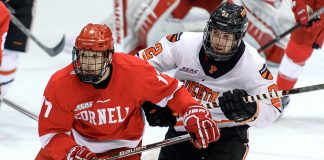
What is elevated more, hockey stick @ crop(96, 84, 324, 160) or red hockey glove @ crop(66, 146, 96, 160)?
red hockey glove @ crop(66, 146, 96, 160)

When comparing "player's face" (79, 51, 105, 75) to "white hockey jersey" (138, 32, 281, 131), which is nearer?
"player's face" (79, 51, 105, 75)

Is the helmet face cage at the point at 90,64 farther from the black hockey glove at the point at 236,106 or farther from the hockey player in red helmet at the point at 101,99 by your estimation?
the black hockey glove at the point at 236,106

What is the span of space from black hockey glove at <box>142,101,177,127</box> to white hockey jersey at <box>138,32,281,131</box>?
8 centimetres

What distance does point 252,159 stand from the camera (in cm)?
340

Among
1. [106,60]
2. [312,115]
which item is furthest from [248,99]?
[312,115]

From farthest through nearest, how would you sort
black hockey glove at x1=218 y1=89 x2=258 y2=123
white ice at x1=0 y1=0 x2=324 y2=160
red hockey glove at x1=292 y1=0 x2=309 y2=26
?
red hockey glove at x1=292 y1=0 x2=309 y2=26, white ice at x1=0 y1=0 x2=324 y2=160, black hockey glove at x1=218 y1=89 x2=258 y2=123

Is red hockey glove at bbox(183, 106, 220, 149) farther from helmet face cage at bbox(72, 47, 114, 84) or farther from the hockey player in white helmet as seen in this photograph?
helmet face cage at bbox(72, 47, 114, 84)

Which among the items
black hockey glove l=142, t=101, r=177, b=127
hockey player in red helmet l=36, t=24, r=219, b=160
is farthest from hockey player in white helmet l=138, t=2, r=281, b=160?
hockey player in red helmet l=36, t=24, r=219, b=160

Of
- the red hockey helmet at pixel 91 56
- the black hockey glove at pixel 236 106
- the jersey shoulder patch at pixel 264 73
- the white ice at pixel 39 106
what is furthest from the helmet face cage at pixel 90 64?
the white ice at pixel 39 106

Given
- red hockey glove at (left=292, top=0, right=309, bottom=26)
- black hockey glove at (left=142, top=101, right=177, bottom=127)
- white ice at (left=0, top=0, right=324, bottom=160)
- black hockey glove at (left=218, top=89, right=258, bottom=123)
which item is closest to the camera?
black hockey glove at (left=218, top=89, right=258, bottom=123)

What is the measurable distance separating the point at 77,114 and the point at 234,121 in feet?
1.93

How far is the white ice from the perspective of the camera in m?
3.52

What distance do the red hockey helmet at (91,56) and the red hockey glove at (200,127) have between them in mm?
343

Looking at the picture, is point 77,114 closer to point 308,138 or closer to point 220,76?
point 220,76
